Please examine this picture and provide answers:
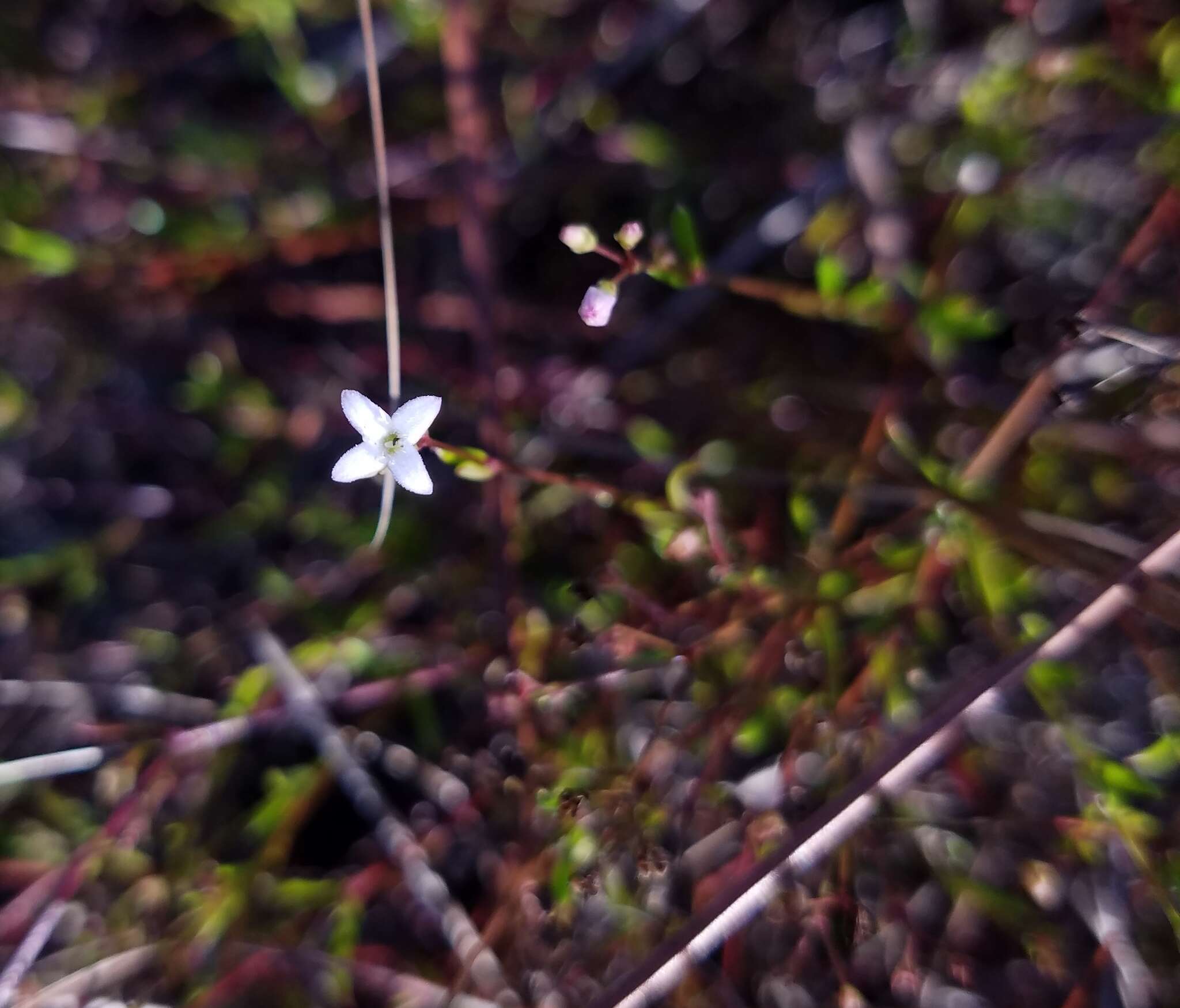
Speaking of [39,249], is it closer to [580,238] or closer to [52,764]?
[52,764]

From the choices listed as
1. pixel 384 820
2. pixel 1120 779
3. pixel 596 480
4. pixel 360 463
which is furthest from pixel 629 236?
pixel 384 820

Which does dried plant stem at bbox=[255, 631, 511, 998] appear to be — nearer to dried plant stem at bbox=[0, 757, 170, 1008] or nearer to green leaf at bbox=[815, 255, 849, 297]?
dried plant stem at bbox=[0, 757, 170, 1008]

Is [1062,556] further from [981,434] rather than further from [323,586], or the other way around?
[323,586]

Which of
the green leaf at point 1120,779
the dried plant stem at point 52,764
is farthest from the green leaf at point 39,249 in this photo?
the green leaf at point 1120,779

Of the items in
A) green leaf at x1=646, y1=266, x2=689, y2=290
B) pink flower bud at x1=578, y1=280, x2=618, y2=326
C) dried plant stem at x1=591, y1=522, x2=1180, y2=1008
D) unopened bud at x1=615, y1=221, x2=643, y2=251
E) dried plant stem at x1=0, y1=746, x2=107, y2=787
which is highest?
unopened bud at x1=615, y1=221, x2=643, y2=251

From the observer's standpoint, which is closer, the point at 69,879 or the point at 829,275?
the point at 829,275

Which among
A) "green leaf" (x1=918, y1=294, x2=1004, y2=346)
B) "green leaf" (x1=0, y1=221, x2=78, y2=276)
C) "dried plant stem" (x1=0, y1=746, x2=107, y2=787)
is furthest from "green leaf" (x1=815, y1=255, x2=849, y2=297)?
"dried plant stem" (x1=0, y1=746, x2=107, y2=787)
